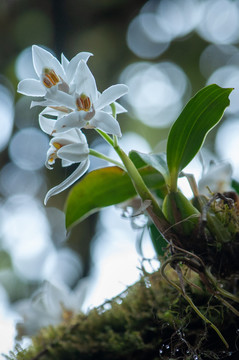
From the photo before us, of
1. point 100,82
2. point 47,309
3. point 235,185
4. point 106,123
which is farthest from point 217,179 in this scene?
point 100,82

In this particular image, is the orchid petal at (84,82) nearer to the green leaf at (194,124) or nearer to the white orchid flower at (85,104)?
the white orchid flower at (85,104)

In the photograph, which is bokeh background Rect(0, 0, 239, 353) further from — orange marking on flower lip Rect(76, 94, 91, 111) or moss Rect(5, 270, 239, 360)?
orange marking on flower lip Rect(76, 94, 91, 111)

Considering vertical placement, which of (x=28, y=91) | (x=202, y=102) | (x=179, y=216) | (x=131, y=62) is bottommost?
(x=179, y=216)

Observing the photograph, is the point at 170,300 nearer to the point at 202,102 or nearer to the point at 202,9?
the point at 202,102

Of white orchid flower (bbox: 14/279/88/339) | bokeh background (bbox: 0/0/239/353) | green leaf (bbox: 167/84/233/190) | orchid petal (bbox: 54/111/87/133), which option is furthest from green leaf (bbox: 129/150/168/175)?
bokeh background (bbox: 0/0/239/353)

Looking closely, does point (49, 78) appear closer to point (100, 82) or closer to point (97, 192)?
point (97, 192)

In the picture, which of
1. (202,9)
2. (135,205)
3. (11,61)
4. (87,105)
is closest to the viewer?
(87,105)

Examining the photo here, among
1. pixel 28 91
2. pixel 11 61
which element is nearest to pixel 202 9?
pixel 11 61
